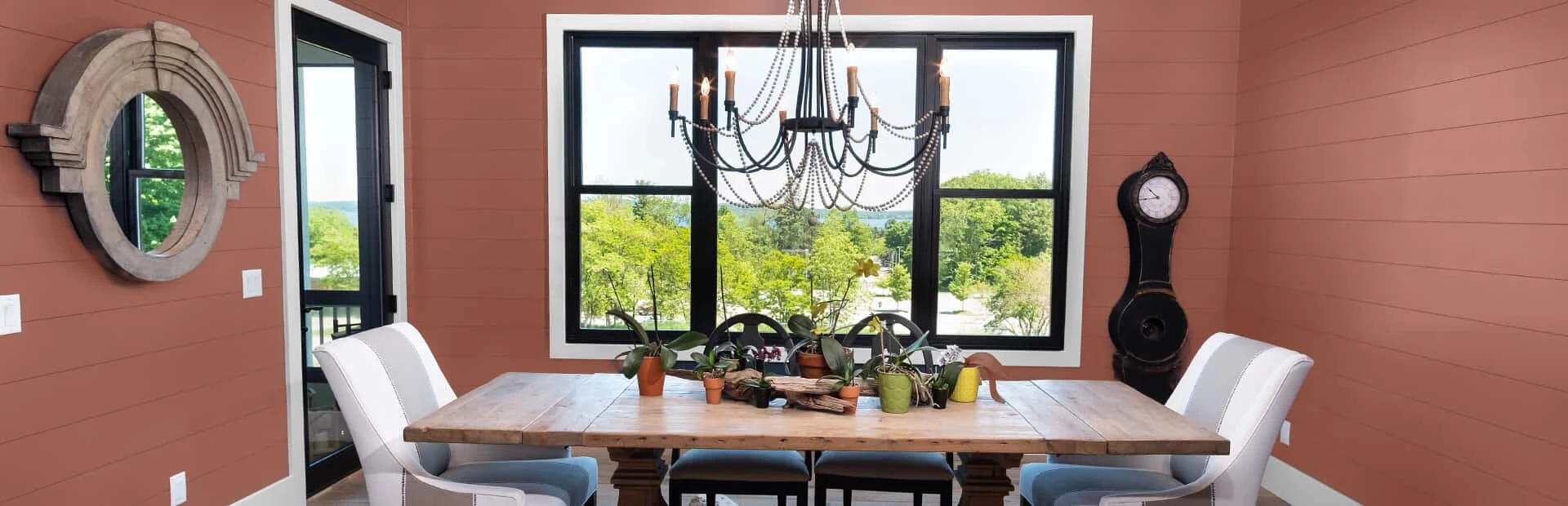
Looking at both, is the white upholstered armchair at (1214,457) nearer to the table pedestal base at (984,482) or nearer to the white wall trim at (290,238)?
the table pedestal base at (984,482)

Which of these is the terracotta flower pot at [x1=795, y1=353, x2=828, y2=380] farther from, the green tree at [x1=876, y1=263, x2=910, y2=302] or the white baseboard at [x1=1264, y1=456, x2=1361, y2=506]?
the white baseboard at [x1=1264, y1=456, x2=1361, y2=506]

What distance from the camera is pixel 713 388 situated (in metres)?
2.42

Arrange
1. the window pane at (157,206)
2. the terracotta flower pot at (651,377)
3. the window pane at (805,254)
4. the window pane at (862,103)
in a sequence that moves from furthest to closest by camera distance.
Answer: the window pane at (805,254) < the window pane at (862,103) < the window pane at (157,206) < the terracotta flower pot at (651,377)

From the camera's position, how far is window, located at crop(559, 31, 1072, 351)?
407 centimetres

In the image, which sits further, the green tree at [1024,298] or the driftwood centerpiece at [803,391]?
the green tree at [1024,298]

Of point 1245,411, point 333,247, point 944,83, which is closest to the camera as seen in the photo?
point 944,83

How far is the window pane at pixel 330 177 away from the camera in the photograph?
342cm

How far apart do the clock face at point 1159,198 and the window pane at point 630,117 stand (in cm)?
223

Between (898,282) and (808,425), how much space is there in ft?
6.87

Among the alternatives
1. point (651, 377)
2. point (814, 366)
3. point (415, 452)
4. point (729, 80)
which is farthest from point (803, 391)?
point (415, 452)

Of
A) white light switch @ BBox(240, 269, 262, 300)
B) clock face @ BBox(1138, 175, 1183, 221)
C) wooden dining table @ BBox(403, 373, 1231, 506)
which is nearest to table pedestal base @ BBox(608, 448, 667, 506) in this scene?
wooden dining table @ BBox(403, 373, 1231, 506)

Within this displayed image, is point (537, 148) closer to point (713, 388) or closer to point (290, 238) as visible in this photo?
point (290, 238)

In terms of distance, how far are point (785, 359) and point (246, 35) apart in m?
2.29

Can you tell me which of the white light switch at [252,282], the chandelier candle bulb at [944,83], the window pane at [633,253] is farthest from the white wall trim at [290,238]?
the chandelier candle bulb at [944,83]
